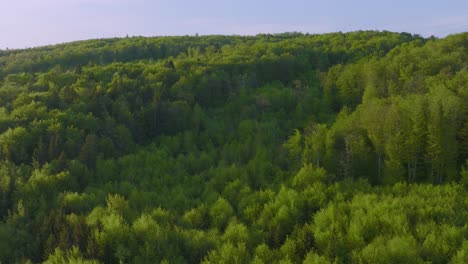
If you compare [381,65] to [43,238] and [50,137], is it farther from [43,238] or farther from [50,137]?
[43,238]

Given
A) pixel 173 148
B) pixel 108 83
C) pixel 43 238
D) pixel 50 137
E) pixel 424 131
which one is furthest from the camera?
pixel 108 83

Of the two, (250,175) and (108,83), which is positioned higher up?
(108,83)

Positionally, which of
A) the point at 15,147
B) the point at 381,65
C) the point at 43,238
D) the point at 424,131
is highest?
the point at 381,65

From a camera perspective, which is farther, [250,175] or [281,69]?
[281,69]

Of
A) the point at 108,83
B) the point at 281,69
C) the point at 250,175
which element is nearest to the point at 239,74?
the point at 281,69

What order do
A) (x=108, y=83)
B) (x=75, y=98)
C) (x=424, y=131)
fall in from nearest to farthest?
(x=424, y=131)
(x=75, y=98)
(x=108, y=83)

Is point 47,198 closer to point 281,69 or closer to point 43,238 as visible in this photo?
point 43,238
